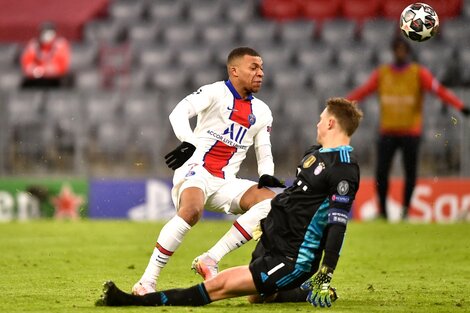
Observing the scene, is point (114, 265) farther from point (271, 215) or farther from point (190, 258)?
point (271, 215)

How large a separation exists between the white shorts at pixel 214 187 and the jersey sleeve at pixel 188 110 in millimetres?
385

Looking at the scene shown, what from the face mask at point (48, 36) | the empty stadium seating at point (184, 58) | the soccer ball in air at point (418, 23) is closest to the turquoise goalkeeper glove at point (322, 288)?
the soccer ball in air at point (418, 23)

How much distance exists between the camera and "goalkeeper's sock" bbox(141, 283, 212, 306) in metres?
7.41

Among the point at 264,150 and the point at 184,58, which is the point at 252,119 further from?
the point at 184,58

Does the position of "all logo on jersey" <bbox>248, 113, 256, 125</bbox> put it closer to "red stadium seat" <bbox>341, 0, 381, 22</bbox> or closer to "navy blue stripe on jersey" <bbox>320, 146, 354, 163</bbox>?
"navy blue stripe on jersey" <bbox>320, 146, 354, 163</bbox>

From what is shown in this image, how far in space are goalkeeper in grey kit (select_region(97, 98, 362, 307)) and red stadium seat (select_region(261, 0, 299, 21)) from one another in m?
15.4

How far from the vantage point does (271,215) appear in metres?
7.61

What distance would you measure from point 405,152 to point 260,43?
22.4 feet

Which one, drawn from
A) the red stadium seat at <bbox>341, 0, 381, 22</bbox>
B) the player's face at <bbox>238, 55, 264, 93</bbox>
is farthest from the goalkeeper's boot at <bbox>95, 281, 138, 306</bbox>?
the red stadium seat at <bbox>341, 0, 381, 22</bbox>

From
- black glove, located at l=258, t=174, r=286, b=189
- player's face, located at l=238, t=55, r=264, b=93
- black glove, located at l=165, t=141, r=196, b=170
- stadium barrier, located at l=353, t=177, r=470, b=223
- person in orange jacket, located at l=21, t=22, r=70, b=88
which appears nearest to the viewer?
black glove, located at l=165, t=141, r=196, b=170

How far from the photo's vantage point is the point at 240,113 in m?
9.01

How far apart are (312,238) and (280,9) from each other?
1578 centimetres

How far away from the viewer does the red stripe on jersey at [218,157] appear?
29.3 feet

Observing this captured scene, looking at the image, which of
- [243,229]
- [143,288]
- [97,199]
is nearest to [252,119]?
[243,229]
